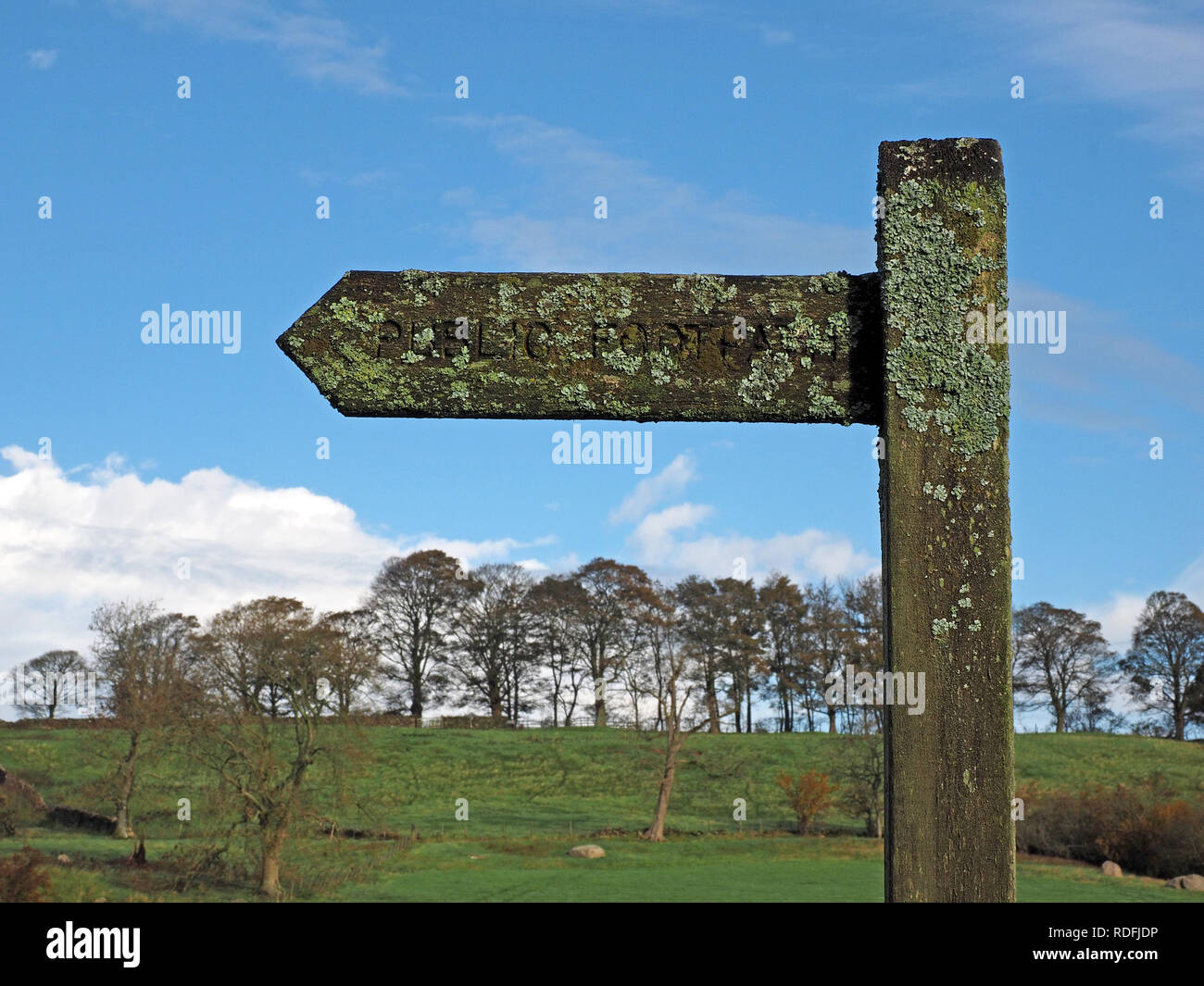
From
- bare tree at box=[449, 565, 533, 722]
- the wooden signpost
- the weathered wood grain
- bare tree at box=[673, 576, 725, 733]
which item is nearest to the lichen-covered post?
the wooden signpost

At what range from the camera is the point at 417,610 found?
55.5 metres

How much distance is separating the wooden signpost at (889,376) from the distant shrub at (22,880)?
774 inches

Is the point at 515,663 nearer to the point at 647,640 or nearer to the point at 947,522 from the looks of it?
the point at 647,640

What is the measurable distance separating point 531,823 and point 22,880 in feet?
50.7

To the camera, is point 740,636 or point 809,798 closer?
point 809,798

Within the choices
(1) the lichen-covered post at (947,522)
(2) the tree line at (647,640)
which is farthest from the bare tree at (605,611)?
A: (1) the lichen-covered post at (947,522)

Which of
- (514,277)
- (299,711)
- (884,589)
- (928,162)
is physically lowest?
(299,711)

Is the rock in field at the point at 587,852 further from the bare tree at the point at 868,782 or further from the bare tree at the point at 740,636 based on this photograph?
the bare tree at the point at 740,636

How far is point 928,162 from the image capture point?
354 cm

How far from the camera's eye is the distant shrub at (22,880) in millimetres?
19156

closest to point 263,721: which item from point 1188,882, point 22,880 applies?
point 22,880
